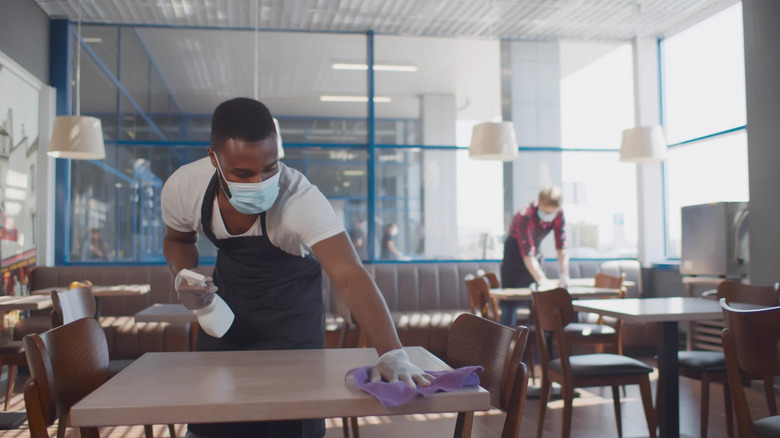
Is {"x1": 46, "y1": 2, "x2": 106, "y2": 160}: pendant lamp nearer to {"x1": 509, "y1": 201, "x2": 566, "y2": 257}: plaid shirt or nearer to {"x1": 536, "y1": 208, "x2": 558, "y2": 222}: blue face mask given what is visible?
{"x1": 509, "y1": 201, "x2": 566, "y2": 257}: plaid shirt

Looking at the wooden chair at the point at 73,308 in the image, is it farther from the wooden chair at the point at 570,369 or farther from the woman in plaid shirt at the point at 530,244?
the woman in plaid shirt at the point at 530,244

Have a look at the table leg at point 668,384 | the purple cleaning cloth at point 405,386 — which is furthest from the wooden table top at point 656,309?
the purple cleaning cloth at point 405,386

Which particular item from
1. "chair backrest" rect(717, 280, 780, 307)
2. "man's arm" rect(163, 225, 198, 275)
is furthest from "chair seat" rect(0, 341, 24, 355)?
"chair backrest" rect(717, 280, 780, 307)

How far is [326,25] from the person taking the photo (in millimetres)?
6445

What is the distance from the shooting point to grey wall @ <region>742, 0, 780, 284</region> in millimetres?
4453

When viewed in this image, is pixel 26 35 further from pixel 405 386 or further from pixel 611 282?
pixel 405 386

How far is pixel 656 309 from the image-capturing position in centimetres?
296

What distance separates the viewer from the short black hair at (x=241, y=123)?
1411mm

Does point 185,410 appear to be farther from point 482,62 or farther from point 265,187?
point 482,62

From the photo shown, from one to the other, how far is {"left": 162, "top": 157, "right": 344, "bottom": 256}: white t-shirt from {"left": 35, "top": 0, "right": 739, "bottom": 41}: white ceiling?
4670 mm

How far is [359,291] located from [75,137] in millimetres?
4086

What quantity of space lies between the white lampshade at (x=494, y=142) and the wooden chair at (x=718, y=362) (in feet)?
6.68

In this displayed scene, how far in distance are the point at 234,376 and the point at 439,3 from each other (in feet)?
17.5

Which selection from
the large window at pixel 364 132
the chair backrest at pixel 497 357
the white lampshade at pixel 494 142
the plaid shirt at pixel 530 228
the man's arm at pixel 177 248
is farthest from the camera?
the large window at pixel 364 132
